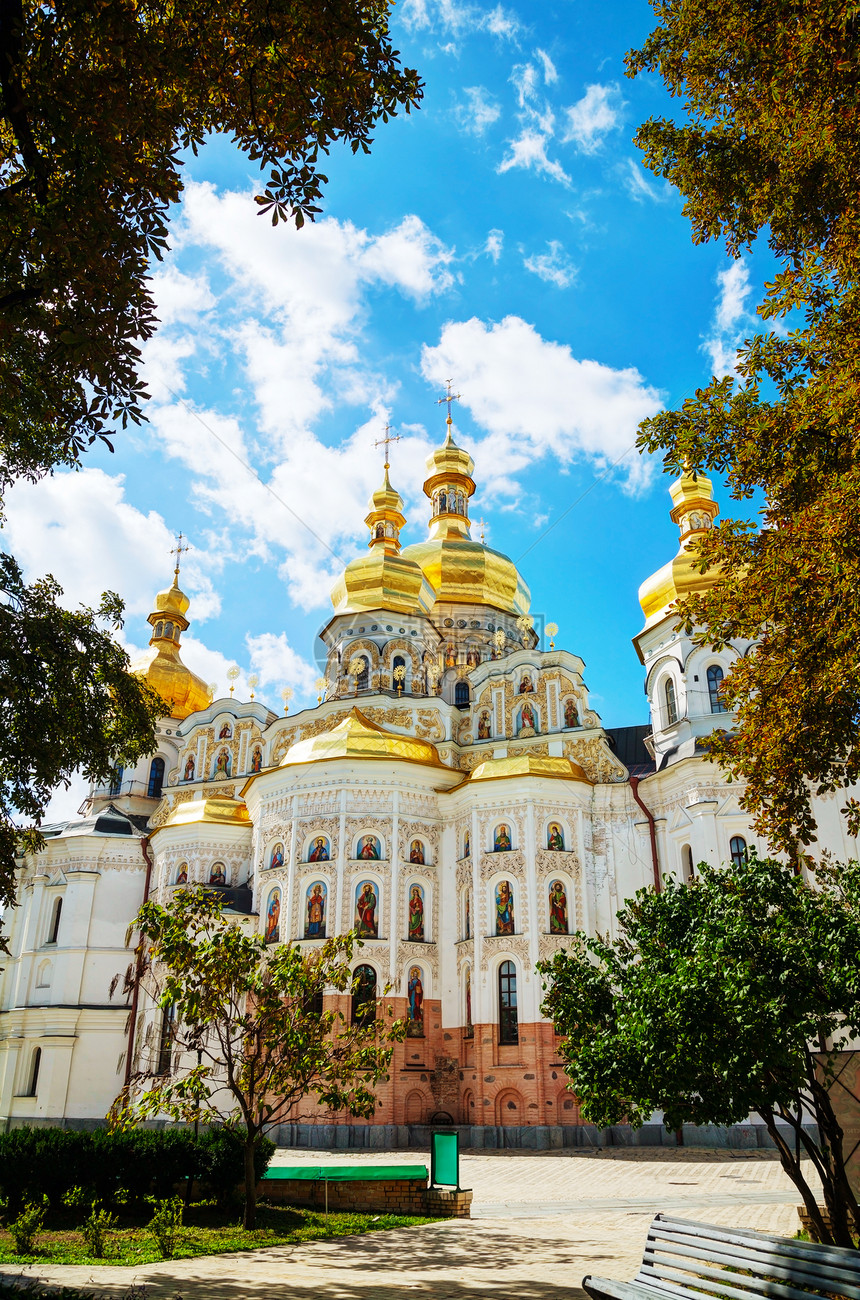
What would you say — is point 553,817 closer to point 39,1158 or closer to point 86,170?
point 39,1158

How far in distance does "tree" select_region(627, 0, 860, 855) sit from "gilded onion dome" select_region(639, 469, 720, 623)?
17950mm

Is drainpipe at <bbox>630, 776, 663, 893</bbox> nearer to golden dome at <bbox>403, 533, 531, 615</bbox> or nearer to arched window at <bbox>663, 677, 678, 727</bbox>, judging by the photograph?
arched window at <bbox>663, 677, 678, 727</bbox>

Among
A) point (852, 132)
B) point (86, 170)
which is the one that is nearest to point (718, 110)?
point (852, 132)

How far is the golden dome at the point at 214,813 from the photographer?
32.7m

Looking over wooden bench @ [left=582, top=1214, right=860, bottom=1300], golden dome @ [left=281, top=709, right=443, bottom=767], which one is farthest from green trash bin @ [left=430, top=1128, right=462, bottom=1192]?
golden dome @ [left=281, top=709, right=443, bottom=767]

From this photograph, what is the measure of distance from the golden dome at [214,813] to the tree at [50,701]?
68.6 ft

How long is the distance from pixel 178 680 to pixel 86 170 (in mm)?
37112

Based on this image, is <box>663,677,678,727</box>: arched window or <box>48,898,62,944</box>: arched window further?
<box>48,898,62,944</box>: arched window

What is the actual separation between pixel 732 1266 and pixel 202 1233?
7414 mm

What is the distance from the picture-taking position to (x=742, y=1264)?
579 cm

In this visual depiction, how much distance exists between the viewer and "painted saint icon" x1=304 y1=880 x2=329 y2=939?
88.5ft

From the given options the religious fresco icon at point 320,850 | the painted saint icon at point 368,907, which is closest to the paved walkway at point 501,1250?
the painted saint icon at point 368,907

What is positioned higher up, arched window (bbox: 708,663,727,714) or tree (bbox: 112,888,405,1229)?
arched window (bbox: 708,663,727,714)

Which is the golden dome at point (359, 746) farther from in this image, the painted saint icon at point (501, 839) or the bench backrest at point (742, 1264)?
the bench backrest at point (742, 1264)
